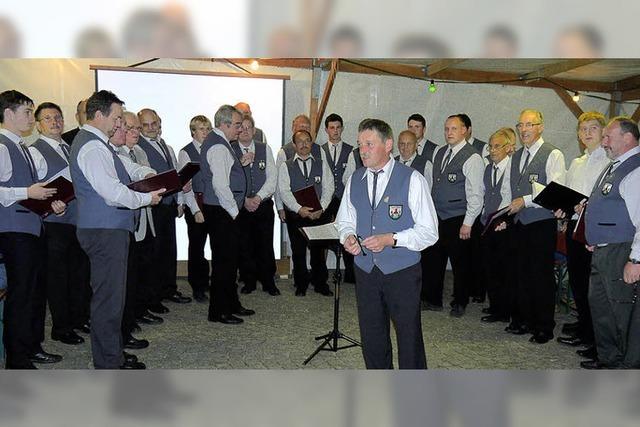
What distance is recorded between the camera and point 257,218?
622 centimetres

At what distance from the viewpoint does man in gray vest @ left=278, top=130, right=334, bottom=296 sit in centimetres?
606

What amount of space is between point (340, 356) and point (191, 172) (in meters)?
1.76

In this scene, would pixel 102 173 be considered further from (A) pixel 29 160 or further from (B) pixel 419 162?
(B) pixel 419 162

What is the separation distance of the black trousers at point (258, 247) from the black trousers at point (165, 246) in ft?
2.58

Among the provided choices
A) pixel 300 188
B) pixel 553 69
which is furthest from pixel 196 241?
pixel 553 69

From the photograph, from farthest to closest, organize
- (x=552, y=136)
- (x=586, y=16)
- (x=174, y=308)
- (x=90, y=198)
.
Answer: (x=552, y=136) < (x=174, y=308) < (x=90, y=198) < (x=586, y=16)

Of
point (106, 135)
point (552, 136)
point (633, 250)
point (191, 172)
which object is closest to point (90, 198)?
point (106, 135)

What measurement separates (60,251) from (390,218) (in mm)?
2656

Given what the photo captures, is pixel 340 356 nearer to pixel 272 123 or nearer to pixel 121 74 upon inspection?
pixel 272 123

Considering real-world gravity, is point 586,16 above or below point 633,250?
above

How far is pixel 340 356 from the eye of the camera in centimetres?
414

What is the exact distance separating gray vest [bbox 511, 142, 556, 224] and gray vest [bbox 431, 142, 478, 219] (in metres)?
0.62

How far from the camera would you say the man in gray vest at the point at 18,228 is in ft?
11.2

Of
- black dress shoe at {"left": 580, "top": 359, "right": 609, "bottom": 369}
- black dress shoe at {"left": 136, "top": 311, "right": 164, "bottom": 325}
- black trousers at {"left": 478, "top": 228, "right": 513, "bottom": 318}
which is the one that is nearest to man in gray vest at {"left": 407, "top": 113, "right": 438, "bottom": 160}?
black trousers at {"left": 478, "top": 228, "right": 513, "bottom": 318}
